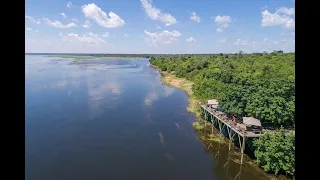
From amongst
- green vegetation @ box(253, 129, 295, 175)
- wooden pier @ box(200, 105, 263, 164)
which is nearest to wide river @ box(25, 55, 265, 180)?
green vegetation @ box(253, 129, 295, 175)

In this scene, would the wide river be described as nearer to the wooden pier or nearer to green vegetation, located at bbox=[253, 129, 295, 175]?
green vegetation, located at bbox=[253, 129, 295, 175]

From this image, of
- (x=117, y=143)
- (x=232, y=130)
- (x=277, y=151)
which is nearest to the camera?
(x=277, y=151)

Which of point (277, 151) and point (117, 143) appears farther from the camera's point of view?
point (117, 143)

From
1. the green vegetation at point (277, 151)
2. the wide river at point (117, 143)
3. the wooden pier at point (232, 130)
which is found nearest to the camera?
the green vegetation at point (277, 151)

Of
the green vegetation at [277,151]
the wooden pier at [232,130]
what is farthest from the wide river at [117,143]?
the wooden pier at [232,130]

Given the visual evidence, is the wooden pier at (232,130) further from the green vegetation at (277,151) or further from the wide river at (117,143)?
the wide river at (117,143)

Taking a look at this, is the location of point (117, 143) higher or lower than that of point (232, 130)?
lower

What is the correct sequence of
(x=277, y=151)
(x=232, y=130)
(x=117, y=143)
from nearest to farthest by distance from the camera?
(x=277, y=151), (x=232, y=130), (x=117, y=143)

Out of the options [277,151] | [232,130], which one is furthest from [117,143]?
[277,151]

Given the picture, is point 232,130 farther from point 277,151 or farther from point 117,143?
point 117,143
